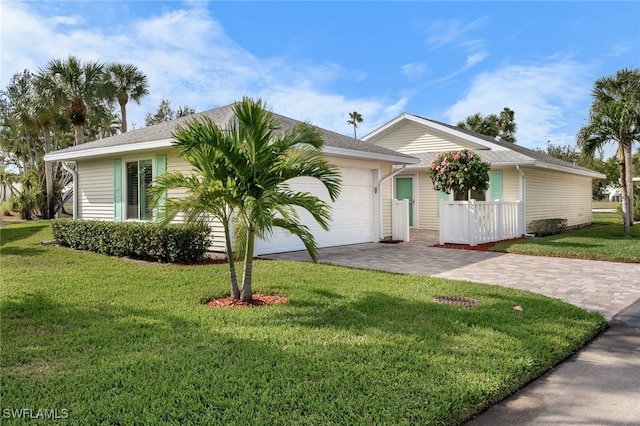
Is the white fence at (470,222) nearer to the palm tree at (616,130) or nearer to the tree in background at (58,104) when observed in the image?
the palm tree at (616,130)

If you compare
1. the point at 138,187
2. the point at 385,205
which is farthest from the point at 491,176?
the point at 138,187

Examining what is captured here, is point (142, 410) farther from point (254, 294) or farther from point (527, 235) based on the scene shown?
point (527, 235)

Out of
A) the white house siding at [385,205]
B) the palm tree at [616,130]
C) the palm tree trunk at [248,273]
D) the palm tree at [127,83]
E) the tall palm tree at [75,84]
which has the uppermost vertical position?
the palm tree at [127,83]

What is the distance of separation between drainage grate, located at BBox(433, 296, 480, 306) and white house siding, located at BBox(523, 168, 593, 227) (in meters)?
11.6

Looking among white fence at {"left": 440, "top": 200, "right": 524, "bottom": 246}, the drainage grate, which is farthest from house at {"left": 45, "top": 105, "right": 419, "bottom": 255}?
the drainage grate

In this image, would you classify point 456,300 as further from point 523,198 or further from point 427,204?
point 427,204

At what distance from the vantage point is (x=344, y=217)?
40.5ft

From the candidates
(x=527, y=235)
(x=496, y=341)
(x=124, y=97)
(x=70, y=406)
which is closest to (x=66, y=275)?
(x=70, y=406)

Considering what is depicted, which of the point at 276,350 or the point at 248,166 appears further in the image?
the point at 248,166

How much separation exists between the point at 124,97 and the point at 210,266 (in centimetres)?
2250

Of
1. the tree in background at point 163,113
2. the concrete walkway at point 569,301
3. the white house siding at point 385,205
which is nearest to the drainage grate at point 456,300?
the concrete walkway at point 569,301

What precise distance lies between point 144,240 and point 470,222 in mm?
8862

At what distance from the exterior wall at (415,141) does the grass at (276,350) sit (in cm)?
1251

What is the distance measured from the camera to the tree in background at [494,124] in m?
31.3
